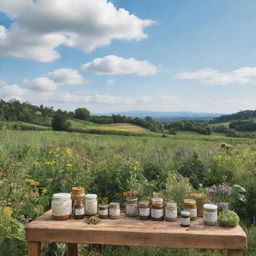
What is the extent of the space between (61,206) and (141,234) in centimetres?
73

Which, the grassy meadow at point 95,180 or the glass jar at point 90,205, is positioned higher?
the glass jar at point 90,205

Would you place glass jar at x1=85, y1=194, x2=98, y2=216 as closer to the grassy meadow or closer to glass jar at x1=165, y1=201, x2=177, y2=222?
glass jar at x1=165, y1=201, x2=177, y2=222

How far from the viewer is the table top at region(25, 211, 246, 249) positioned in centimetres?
245

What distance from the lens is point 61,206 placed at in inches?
107

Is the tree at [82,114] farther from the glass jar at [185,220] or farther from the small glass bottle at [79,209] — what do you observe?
the glass jar at [185,220]

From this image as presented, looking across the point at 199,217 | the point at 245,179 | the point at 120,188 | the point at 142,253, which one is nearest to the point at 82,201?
the point at 199,217

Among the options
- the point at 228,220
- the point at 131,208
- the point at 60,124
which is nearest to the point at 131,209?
the point at 131,208

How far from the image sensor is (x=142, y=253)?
12.5 feet

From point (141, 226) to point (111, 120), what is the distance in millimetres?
26157

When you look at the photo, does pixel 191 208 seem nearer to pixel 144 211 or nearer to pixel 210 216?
pixel 210 216

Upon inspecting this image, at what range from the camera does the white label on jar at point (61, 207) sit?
107 inches

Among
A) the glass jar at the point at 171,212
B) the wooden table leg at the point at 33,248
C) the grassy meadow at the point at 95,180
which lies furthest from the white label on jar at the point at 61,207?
the glass jar at the point at 171,212

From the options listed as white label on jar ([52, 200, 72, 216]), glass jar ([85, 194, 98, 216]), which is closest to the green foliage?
glass jar ([85, 194, 98, 216])

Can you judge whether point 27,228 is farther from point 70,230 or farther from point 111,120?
point 111,120
